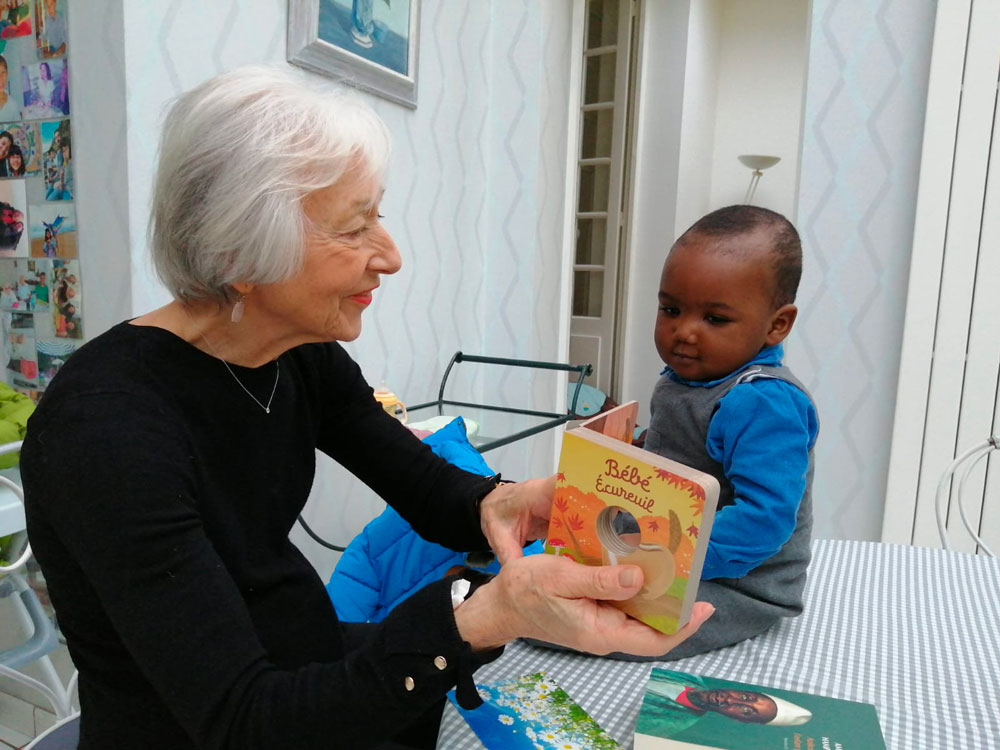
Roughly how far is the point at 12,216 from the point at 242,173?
134 centimetres

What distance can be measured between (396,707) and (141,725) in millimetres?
302

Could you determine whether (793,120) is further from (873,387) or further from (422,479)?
(422,479)

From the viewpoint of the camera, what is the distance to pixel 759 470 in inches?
34.4

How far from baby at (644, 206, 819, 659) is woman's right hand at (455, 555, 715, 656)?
315 millimetres

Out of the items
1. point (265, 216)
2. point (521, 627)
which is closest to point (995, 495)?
point (521, 627)

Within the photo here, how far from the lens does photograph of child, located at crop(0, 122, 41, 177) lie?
1.61 meters

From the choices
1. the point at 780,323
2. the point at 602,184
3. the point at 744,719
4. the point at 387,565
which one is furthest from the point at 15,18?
the point at 602,184

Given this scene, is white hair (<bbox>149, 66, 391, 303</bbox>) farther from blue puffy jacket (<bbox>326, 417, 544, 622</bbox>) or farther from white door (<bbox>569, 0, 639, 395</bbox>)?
white door (<bbox>569, 0, 639, 395</bbox>)

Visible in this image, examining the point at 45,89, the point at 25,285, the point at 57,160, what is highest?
the point at 45,89

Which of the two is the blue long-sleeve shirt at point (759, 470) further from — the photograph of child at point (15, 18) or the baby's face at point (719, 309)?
the photograph of child at point (15, 18)

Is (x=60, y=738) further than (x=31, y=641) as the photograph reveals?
No

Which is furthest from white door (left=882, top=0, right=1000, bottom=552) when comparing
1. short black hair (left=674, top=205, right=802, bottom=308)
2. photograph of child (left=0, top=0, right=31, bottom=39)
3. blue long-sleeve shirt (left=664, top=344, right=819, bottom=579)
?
photograph of child (left=0, top=0, right=31, bottom=39)

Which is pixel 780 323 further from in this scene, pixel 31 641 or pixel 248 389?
pixel 31 641

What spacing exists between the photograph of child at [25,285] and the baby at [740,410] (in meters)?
1.41
